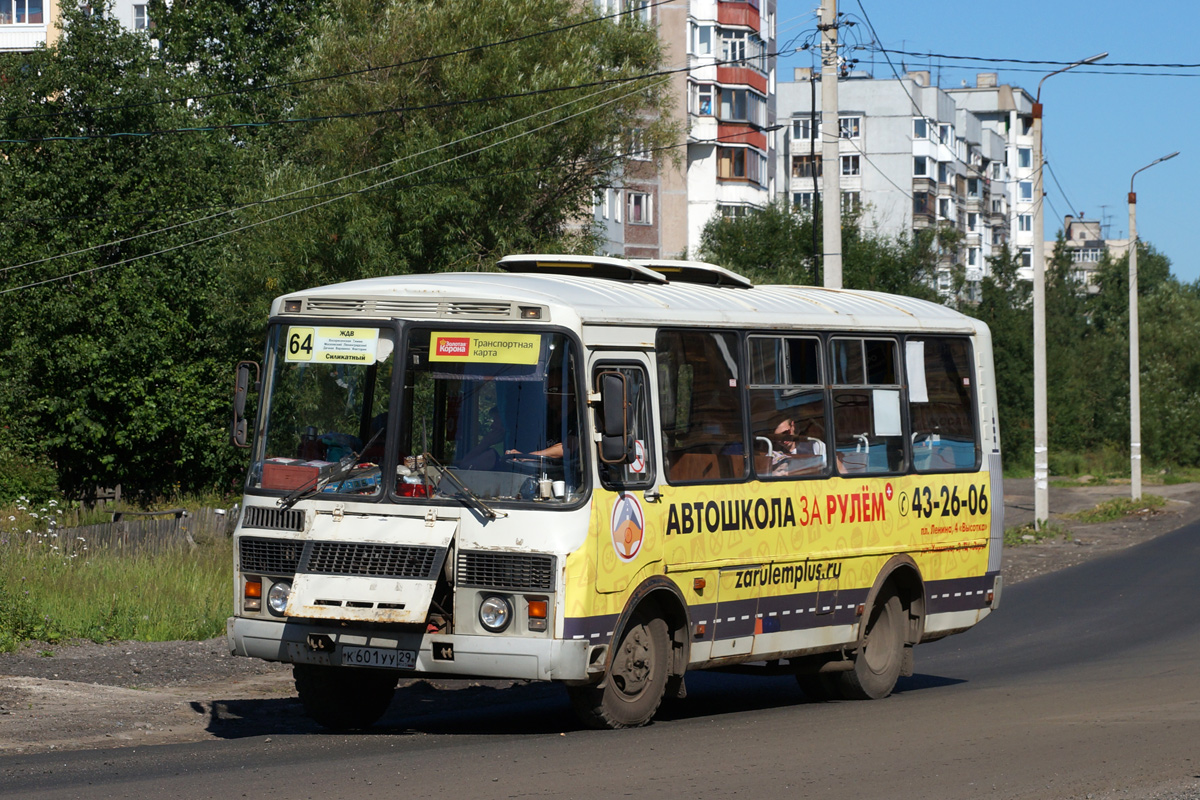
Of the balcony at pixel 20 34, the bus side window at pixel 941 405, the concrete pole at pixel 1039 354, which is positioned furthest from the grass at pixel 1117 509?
the balcony at pixel 20 34

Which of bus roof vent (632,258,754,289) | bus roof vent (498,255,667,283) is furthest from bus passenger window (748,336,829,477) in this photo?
bus roof vent (632,258,754,289)

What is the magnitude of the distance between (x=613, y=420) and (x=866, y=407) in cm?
344

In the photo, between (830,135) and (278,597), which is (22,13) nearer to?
(830,135)

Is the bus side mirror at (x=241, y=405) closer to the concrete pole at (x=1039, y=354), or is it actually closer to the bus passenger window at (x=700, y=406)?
the bus passenger window at (x=700, y=406)

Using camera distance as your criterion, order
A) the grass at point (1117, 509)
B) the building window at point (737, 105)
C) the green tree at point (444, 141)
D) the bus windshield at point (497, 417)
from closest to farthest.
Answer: the bus windshield at point (497, 417)
the green tree at point (444, 141)
the grass at point (1117, 509)
the building window at point (737, 105)

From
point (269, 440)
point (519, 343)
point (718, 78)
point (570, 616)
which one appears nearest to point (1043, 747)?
point (570, 616)

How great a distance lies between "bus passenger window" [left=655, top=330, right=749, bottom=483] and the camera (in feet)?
34.9

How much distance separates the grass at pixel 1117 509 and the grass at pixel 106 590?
87.1 ft

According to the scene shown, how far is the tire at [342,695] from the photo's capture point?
1054 cm

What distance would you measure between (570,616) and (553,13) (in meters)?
25.4

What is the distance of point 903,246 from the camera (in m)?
64.8

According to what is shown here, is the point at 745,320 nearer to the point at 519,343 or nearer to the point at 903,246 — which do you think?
the point at 519,343

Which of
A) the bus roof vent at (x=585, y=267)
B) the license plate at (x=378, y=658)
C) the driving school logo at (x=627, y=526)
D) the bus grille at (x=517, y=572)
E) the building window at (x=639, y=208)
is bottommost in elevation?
the license plate at (x=378, y=658)

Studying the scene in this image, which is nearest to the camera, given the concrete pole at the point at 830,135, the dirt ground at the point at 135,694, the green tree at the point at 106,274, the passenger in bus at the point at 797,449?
the dirt ground at the point at 135,694
